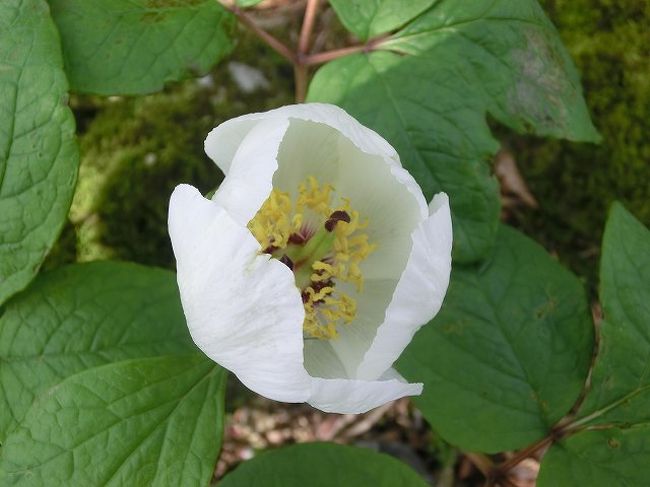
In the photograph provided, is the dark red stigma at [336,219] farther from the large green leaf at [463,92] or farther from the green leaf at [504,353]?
the green leaf at [504,353]

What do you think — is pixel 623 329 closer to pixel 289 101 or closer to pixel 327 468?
pixel 327 468

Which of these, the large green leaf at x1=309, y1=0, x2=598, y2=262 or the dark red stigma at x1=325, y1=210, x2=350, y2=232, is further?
the large green leaf at x1=309, y1=0, x2=598, y2=262

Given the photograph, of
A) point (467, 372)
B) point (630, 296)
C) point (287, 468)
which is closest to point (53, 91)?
point (287, 468)

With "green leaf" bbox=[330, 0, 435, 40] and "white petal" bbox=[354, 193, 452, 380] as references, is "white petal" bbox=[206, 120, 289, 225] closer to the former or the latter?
"white petal" bbox=[354, 193, 452, 380]

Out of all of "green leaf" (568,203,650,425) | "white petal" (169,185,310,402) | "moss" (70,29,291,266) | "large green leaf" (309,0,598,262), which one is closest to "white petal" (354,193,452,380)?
"white petal" (169,185,310,402)

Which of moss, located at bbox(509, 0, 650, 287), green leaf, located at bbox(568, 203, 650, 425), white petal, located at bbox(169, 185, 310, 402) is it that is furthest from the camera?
moss, located at bbox(509, 0, 650, 287)
